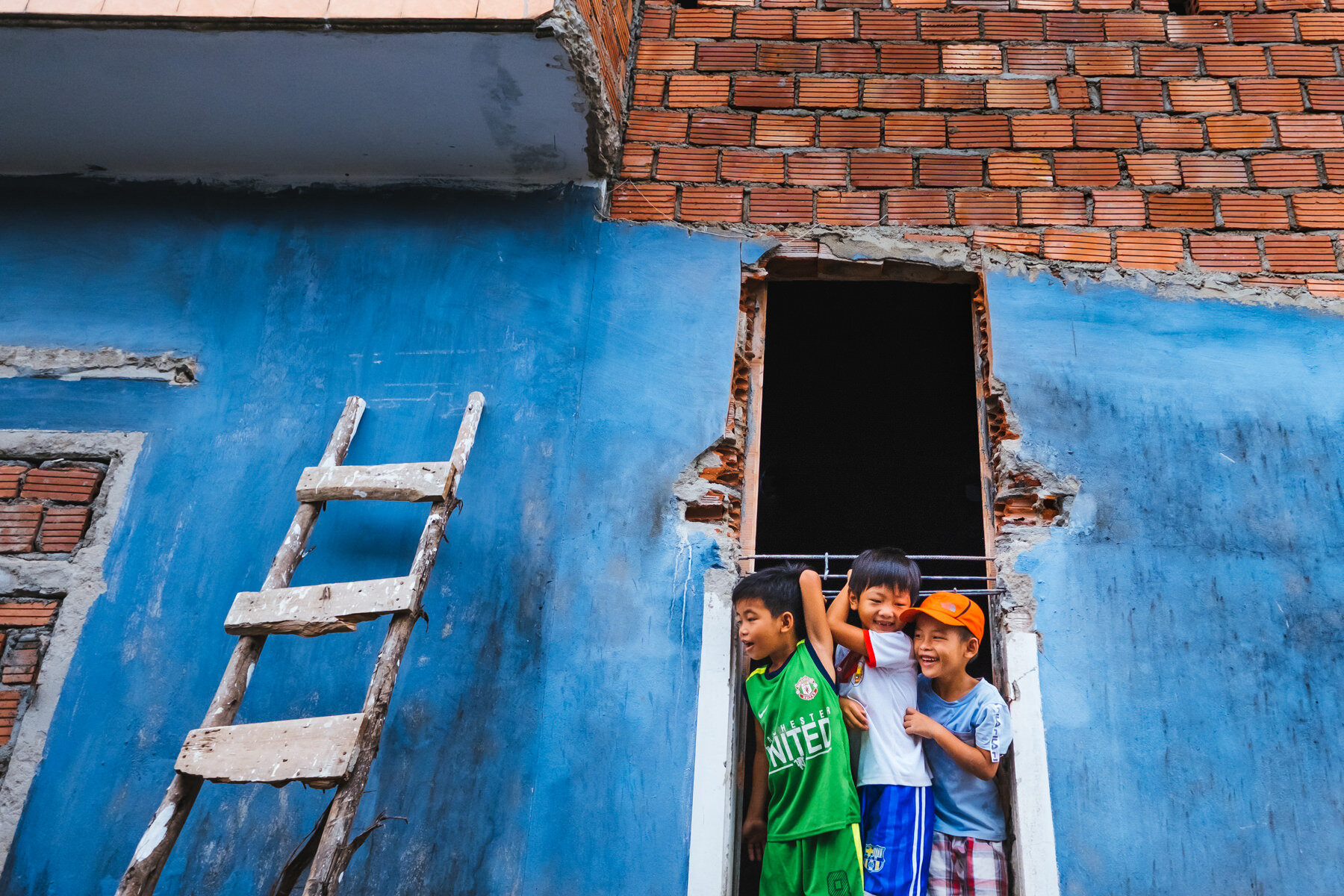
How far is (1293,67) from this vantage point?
10.9 ft

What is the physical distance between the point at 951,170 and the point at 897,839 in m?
2.24

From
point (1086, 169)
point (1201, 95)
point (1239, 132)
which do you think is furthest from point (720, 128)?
point (1239, 132)

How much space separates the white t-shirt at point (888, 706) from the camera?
2385 mm

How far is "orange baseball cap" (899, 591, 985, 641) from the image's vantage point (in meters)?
2.47

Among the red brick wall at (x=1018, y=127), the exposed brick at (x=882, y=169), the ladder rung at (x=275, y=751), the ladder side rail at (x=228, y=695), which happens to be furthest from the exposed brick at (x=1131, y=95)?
the ladder rung at (x=275, y=751)

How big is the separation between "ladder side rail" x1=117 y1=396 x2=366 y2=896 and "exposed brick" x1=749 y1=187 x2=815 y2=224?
5.01 feet

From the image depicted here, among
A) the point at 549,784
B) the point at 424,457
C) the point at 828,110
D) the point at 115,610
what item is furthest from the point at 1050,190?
the point at 115,610

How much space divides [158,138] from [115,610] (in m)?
1.69

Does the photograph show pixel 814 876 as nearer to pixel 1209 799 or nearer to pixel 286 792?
pixel 1209 799

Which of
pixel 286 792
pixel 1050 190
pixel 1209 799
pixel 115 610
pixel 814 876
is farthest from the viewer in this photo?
pixel 1050 190

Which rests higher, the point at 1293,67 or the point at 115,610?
the point at 1293,67

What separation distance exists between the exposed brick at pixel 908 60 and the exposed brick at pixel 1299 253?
132cm

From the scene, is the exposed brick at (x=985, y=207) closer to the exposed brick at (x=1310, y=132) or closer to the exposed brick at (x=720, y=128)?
the exposed brick at (x=720, y=128)

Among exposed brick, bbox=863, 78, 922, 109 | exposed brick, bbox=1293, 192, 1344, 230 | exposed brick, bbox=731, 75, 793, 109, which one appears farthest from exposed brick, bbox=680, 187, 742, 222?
exposed brick, bbox=1293, 192, 1344, 230
